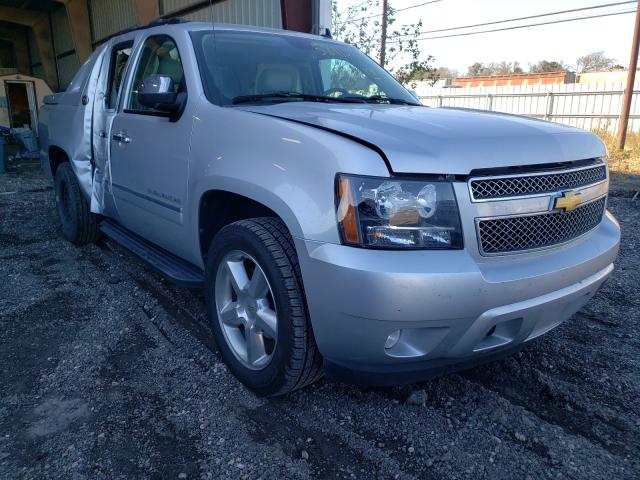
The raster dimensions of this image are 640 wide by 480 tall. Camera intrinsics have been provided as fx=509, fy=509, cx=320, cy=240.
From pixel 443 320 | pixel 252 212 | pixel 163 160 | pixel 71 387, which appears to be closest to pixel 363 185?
pixel 443 320

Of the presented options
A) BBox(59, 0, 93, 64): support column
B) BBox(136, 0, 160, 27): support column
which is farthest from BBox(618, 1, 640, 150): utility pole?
BBox(59, 0, 93, 64): support column

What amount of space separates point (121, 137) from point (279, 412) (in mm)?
2326

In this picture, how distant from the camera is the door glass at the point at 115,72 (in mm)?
4141

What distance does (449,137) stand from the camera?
2.07 m

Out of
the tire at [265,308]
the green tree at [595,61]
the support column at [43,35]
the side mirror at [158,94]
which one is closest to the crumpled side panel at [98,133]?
the side mirror at [158,94]

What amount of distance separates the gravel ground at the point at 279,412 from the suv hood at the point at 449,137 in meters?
1.18

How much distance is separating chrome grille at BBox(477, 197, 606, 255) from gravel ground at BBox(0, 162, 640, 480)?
85 cm

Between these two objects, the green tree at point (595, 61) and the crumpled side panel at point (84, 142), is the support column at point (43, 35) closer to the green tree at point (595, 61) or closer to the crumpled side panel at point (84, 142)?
the crumpled side panel at point (84, 142)

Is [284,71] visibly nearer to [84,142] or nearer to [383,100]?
[383,100]

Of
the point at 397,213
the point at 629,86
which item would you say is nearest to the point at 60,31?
the point at 629,86

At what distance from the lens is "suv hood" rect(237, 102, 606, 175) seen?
1.94 m

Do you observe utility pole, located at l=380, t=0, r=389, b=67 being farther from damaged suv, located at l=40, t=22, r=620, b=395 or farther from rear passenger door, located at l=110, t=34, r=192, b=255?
damaged suv, located at l=40, t=22, r=620, b=395

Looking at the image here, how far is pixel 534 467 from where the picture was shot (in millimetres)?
2061

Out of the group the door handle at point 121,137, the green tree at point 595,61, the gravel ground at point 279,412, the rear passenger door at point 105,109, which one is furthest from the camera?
the green tree at point 595,61
